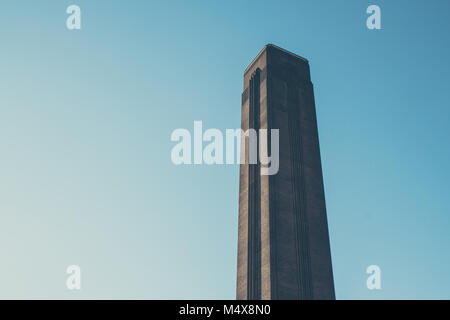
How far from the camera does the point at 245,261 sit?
119 ft

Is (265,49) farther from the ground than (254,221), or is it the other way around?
(265,49)

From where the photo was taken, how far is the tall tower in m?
34.1

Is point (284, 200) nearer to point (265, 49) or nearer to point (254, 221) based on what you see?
point (254, 221)

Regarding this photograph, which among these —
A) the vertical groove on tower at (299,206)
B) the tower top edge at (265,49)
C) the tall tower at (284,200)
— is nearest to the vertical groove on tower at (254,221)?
the tall tower at (284,200)

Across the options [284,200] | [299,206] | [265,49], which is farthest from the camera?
[265,49]

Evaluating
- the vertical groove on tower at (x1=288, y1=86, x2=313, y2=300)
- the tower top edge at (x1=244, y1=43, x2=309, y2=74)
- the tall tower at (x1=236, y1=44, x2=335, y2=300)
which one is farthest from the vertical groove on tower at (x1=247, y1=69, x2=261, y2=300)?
the tower top edge at (x1=244, y1=43, x2=309, y2=74)

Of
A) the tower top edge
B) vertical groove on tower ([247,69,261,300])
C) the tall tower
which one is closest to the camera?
the tall tower

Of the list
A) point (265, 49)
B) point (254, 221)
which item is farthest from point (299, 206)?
point (265, 49)

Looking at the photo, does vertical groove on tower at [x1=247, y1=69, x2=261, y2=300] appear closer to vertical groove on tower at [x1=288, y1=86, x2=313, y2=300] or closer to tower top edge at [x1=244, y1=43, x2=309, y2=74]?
vertical groove on tower at [x1=288, y1=86, x2=313, y2=300]

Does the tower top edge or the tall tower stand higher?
the tower top edge

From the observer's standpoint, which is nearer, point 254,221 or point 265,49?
point 254,221

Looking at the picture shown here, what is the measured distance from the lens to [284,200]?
121 ft
